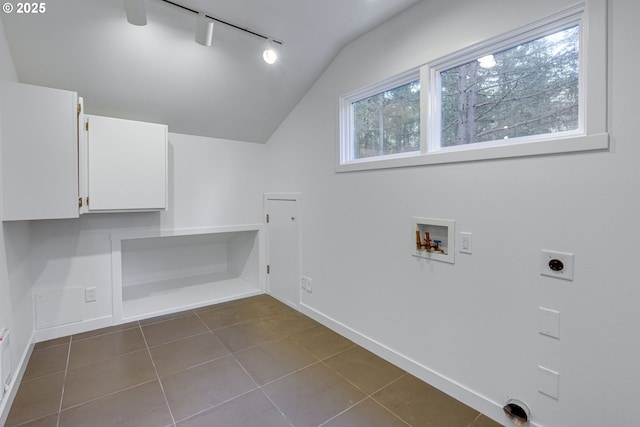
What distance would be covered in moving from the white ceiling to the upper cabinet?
32 cm

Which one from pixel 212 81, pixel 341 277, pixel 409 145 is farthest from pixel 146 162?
pixel 409 145

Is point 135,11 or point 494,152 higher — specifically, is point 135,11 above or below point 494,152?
above

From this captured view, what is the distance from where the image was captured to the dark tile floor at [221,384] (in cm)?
171

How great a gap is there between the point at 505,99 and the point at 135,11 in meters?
2.32

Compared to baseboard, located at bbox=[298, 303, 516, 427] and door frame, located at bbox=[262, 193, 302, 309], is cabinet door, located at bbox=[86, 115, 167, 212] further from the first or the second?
baseboard, located at bbox=[298, 303, 516, 427]

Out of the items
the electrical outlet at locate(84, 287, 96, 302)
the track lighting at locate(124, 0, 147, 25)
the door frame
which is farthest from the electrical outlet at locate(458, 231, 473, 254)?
the electrical outlet at locate(84, 287, 96, 302)

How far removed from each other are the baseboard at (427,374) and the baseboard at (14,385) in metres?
2.24

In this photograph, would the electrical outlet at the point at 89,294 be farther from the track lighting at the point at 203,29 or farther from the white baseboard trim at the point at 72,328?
the track lighting at the point at 203,29

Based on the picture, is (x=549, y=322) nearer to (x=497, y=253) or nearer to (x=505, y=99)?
(x=497, y=253)

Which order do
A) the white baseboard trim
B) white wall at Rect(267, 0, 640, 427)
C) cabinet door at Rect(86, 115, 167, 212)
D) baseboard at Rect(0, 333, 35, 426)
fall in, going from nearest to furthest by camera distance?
white wall at Rect(267, 0, 640, 427) → baseboard at Rect(0, 333, 35, 426) → cabinet door at Rect(86, 115, 167, 212) → the white baseboard trim

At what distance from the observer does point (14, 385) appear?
1916 mm

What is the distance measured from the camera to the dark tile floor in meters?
1.71

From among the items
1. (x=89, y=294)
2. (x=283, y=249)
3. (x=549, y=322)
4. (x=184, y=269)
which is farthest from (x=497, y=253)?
(x=184, y=269)

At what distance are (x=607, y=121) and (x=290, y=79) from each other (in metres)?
2.43
